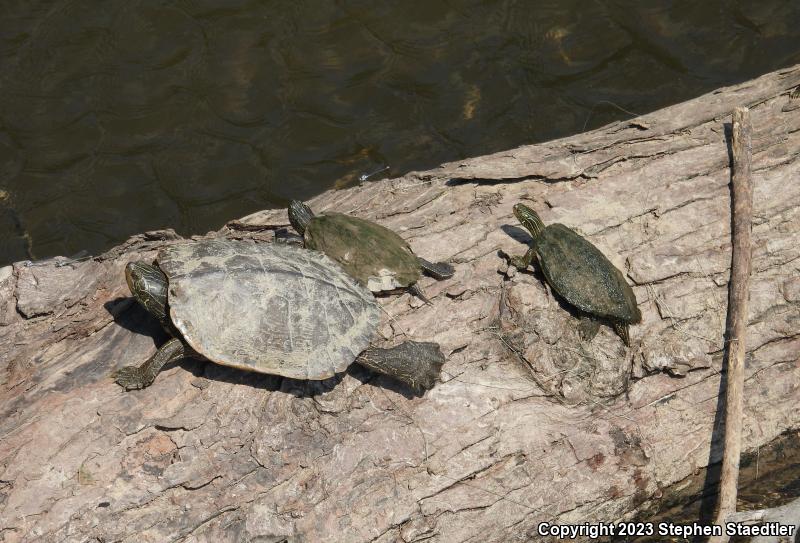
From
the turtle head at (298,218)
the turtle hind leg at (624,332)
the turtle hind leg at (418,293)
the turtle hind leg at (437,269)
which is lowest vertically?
the turtle head at (298,218)

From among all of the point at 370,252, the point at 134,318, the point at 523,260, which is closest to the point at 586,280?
the point at 523,260

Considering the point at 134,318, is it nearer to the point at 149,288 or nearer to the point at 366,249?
the point at 149,288

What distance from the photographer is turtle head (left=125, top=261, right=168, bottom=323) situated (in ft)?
12.0

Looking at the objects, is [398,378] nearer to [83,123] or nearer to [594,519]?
[594,519]

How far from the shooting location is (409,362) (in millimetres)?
3623

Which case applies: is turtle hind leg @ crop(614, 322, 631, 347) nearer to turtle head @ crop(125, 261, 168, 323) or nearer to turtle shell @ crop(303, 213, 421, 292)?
turtle shell @ crop(303, 213, 421, 292)

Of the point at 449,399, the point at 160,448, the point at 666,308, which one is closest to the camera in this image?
the point at 160,448

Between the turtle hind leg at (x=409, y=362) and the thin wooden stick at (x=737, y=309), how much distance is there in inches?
62.6

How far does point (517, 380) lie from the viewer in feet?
12.7

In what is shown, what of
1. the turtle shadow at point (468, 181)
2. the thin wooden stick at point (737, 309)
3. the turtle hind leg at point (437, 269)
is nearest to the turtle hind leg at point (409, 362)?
the turtle hind leg at point (437, 269)

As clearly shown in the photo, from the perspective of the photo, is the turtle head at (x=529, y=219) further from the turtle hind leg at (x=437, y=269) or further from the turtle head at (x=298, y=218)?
the turtle head at (x=298, y=218)

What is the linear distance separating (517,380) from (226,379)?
4.93ft

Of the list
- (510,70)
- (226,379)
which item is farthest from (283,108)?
(226,379)

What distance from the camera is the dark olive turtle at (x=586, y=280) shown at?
12.9ft
